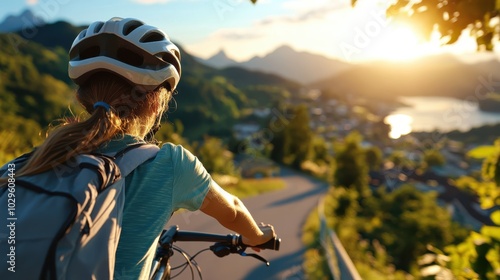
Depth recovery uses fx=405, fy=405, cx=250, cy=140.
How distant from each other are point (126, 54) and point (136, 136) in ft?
1.62

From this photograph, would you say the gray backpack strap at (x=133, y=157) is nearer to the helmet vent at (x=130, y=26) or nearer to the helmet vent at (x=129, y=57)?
the helmet vent at (x=129, y=57)

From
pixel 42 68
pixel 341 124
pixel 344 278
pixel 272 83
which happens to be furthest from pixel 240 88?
pixel 344 278

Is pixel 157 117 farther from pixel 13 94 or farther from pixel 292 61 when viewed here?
pixel 292 61

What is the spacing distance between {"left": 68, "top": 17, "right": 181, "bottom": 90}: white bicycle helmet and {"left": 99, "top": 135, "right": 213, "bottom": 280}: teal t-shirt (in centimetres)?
36

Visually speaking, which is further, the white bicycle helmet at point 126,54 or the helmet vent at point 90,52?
the helmet vent at point 90,52

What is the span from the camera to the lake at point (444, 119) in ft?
22.5

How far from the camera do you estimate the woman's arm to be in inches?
70.4

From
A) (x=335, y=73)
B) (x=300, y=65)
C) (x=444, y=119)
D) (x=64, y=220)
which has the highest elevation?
(x=64, y=220)

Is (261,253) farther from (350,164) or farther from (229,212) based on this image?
(350,164)

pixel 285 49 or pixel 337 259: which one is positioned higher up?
pixel 337 259

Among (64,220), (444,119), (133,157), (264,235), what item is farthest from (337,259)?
(64,220)

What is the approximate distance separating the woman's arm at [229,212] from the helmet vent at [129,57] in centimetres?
71

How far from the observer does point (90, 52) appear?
2.05 meters

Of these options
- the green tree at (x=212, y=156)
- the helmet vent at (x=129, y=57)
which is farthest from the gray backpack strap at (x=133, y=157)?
the green tree at (x=212, y=156)
